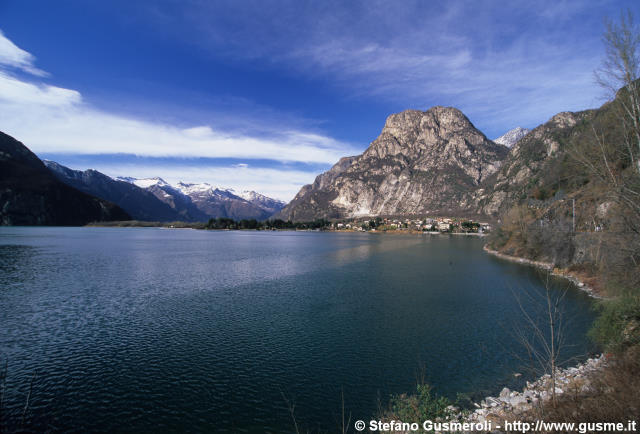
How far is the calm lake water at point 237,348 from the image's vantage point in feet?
42.7

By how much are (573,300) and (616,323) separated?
1788 cm

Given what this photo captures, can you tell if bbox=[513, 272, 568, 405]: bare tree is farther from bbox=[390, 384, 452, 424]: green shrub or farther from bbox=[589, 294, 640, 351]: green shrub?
bbox=[390, 384, 452, 424]: green shrub

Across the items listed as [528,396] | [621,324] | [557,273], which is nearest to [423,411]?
[528,396]

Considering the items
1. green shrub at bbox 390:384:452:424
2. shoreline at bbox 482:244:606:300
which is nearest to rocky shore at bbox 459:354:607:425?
green shrub at bbox 390:384:452:424

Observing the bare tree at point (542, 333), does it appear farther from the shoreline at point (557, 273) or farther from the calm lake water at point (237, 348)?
the shoreline at point (557, 273)

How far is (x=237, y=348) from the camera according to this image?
1906cm

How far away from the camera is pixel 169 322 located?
2353cm

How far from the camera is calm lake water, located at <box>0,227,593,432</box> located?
512 inches

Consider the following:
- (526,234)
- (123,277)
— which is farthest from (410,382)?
(526,234)

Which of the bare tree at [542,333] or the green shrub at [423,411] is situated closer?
the green shrub at [423,411]

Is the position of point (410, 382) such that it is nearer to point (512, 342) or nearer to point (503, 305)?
point (512, 342)

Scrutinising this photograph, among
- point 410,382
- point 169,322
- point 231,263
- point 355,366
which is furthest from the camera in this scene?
point 231,263

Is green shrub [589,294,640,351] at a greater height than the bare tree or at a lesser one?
greater

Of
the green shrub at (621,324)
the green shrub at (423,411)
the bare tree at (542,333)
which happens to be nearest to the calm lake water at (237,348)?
the bare tree at (542,333)
